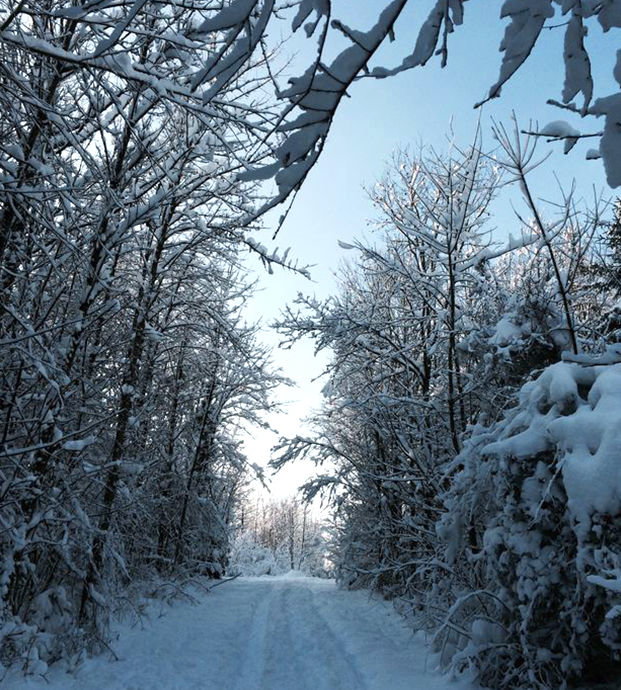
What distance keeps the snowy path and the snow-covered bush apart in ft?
2.36

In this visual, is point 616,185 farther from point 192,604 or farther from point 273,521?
point 273,521

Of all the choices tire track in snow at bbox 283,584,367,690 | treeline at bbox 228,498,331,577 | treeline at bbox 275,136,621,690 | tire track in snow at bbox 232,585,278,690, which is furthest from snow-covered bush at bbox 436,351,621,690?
treeline at bbox 228,498,331,577

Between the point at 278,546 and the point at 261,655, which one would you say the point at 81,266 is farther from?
the point at 278,546

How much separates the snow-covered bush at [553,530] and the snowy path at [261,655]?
2.36ft

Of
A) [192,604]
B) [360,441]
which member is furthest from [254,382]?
[192,604]

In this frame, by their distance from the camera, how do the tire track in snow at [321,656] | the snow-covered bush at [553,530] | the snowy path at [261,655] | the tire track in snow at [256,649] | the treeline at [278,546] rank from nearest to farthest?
1. the snow-covered bush at [553,530]
2. the snowy path at [261,655]
3. the tire track in snow at [321,656]
4. the tire track in snow at [256,649]
5. the treeline at [278,546]

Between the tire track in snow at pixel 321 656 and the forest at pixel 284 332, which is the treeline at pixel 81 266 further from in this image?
the tire track in snow at pixel 321 656

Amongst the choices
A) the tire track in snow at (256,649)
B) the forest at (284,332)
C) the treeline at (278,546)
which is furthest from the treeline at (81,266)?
the treeline at (278,546)

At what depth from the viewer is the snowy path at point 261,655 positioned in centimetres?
454

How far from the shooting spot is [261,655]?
18.9 ft

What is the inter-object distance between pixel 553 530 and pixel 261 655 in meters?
3.77

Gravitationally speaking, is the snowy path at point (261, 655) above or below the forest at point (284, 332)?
below

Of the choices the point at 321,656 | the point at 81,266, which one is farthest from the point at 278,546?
the point at 81,266

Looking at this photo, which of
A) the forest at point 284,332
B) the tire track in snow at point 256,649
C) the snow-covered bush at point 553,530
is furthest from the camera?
the tire track in snow at point 256,649
